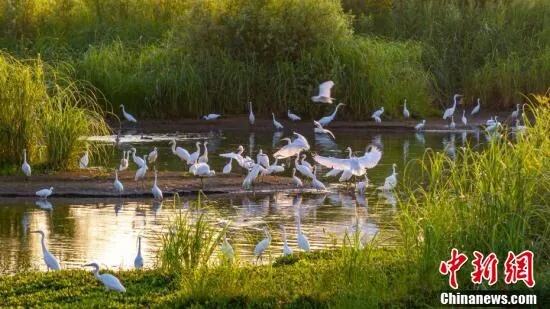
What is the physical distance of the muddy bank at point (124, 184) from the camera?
18953 mm

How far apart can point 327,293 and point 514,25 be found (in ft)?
96.8

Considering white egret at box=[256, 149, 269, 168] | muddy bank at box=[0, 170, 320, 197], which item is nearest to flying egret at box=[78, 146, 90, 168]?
muddy bank at box=[0, 170, 320, 197]

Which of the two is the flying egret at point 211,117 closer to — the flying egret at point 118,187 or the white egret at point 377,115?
the white egret at point 377,115

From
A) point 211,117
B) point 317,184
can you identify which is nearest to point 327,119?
point 211,117

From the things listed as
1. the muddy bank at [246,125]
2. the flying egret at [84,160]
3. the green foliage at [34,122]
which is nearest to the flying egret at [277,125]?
the muddy bank at [246,125]

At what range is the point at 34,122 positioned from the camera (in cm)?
1995

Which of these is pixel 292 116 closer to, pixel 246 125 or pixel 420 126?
pixel 246 125

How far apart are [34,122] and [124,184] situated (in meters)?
1.83

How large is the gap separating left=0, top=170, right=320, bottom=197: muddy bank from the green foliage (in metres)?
0.55

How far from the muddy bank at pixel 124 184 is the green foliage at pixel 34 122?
1.80ft

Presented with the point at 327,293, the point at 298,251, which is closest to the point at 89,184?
the point at 298,251

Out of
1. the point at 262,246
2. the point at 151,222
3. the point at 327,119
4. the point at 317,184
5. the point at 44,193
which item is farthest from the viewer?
the point at 327,119

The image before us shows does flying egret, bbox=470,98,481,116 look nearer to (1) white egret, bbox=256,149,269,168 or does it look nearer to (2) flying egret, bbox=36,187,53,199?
(1) white egret, bbox=256,149,269,168

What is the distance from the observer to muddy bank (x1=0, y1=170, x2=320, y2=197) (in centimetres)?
1895
